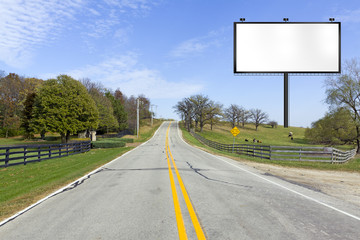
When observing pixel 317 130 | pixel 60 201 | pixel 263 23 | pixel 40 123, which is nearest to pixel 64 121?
pixel 40 123

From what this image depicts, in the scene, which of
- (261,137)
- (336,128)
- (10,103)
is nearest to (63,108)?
(10,103)

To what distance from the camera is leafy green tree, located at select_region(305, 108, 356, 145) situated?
26625 millimetres

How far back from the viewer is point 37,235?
3.72m

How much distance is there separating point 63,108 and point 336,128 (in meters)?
41.4

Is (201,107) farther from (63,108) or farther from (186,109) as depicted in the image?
(63,108)

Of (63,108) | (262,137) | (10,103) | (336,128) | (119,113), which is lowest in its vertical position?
(262,137)

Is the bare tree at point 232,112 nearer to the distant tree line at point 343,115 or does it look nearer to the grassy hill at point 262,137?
the grassy hill at point 262,137

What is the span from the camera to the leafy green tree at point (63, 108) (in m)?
33.0

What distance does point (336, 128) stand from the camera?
89.2 ft

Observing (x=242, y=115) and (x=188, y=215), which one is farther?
(x=242, y=115)

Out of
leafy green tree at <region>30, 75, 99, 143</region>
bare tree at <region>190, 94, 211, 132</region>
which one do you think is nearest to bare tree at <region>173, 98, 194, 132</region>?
bare tree at <region>190, 94, 211, 132</region>

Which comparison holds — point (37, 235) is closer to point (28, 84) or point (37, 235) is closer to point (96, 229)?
point (96, 229)

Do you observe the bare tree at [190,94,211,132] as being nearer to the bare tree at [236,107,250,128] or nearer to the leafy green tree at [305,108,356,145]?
the bare tree at [236,107,250,128]

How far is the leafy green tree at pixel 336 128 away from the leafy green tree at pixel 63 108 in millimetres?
37021
